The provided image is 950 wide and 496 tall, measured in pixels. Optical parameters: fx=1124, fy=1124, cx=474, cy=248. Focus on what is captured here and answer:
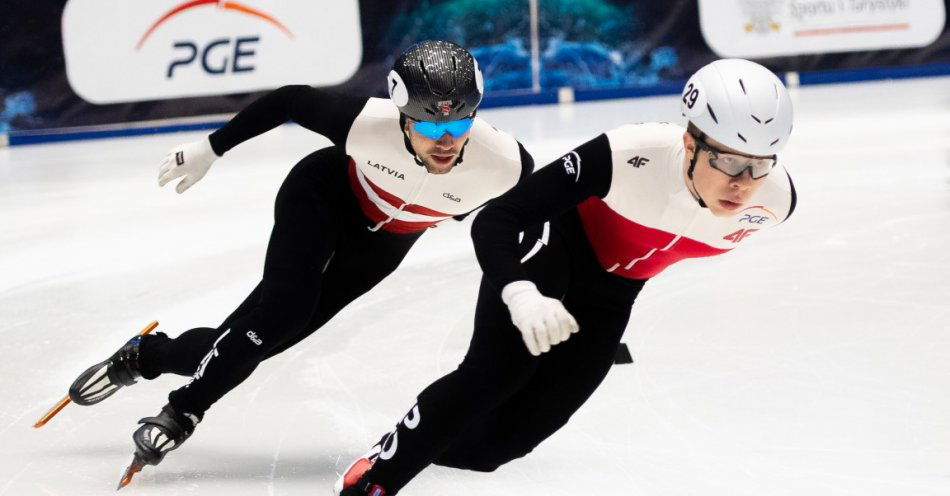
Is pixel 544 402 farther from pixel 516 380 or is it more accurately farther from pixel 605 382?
pixel 605 382

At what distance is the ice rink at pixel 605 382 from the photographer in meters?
2.78

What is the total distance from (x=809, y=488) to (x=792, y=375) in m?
0.83

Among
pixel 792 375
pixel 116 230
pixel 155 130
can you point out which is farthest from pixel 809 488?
pixel 155 130

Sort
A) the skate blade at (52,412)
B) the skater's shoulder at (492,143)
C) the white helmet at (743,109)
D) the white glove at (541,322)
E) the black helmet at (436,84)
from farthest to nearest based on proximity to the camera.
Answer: the skate blade at (52,412)
the skater's shoulder at (492,143)
the black helmet at (436,84)
the white helmet at (743,109)
the white glove at (541,322)

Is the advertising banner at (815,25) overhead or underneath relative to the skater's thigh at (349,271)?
underneath

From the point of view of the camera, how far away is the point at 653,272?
2641 millimetres

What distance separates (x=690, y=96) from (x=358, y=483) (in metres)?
1.07

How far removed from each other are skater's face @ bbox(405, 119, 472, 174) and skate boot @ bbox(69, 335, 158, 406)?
1029mm

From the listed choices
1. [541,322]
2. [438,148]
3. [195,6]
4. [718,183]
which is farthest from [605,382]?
[195,6]

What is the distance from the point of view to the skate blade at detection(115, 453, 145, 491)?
9.08ft

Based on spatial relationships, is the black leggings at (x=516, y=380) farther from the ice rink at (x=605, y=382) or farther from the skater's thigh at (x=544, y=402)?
the ice rink at (x=605, y=382)

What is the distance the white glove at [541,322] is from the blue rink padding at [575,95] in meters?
8.84

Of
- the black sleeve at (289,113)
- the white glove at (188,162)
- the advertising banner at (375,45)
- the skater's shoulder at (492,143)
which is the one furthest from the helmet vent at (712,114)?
the advertising banner at (375,45)

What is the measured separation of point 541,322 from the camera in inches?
77.4
